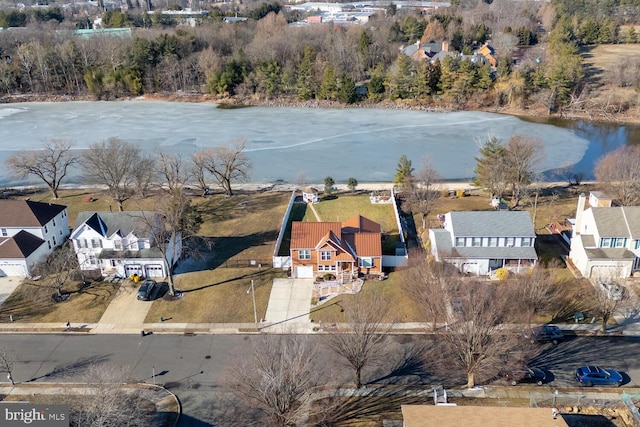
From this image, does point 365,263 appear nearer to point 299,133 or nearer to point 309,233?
point 309,233

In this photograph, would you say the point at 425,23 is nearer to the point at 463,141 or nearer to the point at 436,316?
the point at 463,141

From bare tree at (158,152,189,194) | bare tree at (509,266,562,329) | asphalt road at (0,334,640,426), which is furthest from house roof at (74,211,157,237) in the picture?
bare tree at (509,266,562,329)

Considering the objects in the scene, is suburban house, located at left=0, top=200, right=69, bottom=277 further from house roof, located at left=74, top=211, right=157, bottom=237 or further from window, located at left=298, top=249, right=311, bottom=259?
window, located at left=298, top=249, right=311, bottom=259

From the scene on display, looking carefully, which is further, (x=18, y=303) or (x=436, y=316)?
(x=18, y=303)

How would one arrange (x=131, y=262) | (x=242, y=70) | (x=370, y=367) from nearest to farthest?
(x=370, y=367) → (x=131, y=262) → (x=242, y=70)

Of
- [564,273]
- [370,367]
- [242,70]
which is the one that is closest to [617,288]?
[564,273]

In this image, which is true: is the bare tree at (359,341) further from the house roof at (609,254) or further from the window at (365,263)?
the house roof at (609,254)

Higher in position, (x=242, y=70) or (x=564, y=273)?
(x=242, y=70)
